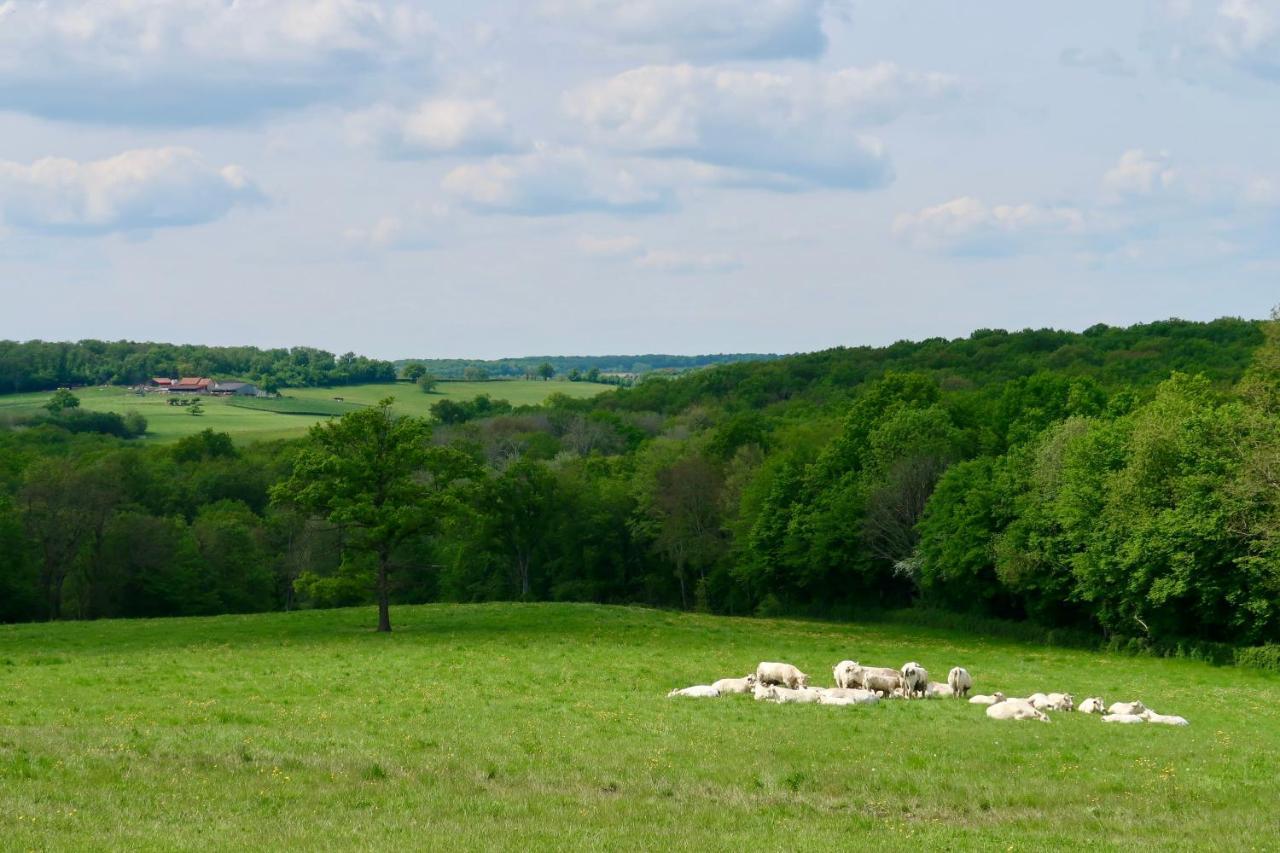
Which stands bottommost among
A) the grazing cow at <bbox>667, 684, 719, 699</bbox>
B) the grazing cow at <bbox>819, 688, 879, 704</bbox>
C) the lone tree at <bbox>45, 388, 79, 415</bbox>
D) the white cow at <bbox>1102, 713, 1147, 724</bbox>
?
the grazing cow at <bbox>667, 684, 719, 699</bbox>

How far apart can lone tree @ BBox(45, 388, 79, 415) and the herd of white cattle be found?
143 meters

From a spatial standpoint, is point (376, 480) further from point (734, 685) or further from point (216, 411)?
point (216, 411)

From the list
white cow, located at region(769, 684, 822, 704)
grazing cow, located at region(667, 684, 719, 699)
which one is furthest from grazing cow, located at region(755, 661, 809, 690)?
grazing cow, located at region(667, 684, 719, 699)

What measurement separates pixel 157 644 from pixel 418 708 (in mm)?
20965

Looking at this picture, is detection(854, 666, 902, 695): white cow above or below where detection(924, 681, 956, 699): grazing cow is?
above

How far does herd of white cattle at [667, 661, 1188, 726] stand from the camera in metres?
30.8

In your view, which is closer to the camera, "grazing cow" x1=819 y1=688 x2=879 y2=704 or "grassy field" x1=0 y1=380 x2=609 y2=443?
"grazing cow" x1=819 y1=688 x2=879 y2=704

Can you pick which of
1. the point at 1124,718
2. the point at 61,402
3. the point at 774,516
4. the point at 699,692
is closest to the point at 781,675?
the point at 699,692

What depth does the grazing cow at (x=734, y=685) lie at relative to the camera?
3347cm

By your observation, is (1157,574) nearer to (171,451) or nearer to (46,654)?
(46,654)

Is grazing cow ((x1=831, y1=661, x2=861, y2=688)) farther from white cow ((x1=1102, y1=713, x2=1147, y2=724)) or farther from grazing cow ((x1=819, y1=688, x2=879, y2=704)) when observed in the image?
white cow ((x1=1102, y1=713, x2=1147, y2=724))

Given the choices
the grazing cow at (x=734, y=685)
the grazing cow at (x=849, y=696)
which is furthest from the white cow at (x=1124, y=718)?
the grazing cow at (x=734, y=685)

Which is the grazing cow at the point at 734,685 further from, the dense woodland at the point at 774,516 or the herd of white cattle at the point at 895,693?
the dense woodland at the point at 774,516

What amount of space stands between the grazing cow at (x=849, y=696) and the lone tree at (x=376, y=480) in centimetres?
2338
